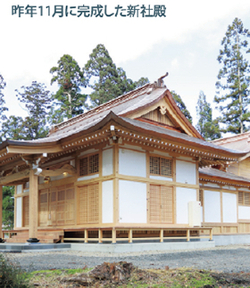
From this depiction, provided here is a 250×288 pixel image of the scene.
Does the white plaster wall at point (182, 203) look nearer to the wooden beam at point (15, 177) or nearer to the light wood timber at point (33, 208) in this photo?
the light wood timber at point (33, 208)

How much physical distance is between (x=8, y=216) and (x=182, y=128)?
19.2 meters

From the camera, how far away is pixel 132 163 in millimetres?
13023

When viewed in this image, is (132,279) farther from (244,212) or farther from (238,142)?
(238,142)

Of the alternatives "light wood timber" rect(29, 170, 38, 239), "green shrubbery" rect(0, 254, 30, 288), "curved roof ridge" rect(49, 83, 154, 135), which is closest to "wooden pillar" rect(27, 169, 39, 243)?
"light wood timber" rect(29, 170, 38, 239)

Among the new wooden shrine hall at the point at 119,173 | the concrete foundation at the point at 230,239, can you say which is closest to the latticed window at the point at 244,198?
the concrete foundation at the point at 230,239

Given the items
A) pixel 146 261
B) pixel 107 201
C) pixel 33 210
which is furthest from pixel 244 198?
pixel 146 261

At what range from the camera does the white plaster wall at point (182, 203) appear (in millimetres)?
A: 14453

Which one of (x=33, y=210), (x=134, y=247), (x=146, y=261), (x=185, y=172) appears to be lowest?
(x=134, y=247)

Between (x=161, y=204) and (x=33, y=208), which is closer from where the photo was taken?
(x=33, y=208)

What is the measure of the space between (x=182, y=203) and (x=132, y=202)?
2.82m

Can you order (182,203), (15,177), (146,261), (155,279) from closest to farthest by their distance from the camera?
(155,279) → (146,261) → (15,177) → (182,203)

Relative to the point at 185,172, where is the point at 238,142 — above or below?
above

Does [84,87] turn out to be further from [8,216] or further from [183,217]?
[183,217]

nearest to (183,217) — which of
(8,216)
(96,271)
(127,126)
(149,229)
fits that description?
(149,229)
